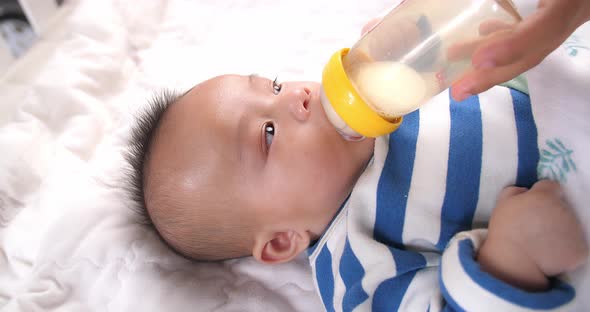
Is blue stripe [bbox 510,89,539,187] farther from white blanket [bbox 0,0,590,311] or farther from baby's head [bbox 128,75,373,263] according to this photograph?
white blanket [bbox 0,0,590,311]

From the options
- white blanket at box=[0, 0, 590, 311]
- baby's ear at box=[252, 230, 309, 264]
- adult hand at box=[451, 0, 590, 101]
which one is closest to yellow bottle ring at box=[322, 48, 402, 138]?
adult hand at box=[451, 0, 590, 101]

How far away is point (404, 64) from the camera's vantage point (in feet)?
2.44

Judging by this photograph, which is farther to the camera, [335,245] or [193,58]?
[193,58]

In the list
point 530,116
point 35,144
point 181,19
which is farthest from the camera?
point 181,19

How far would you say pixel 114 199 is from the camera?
1173 mm

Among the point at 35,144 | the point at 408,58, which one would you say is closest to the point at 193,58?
the point at 35,144

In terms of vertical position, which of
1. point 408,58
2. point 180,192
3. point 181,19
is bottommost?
point 180,192

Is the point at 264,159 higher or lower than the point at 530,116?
lower

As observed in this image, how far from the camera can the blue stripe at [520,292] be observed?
0.70m

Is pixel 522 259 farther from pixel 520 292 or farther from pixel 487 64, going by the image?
pixel 487 64

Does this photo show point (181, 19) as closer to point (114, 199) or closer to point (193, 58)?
point (193, 58)

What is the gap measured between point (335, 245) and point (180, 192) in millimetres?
337

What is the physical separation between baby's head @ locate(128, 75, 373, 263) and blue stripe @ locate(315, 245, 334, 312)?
6cm

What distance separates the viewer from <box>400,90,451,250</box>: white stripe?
896mm
